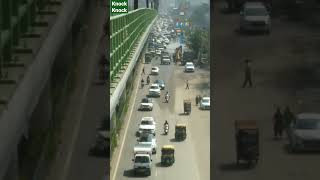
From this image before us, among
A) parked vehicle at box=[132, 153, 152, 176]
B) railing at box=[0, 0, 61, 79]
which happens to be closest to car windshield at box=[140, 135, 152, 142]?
parked vehicle at box=[132, 153, 152, 176]

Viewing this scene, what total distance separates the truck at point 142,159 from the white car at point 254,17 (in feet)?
3.01

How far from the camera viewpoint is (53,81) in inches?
129

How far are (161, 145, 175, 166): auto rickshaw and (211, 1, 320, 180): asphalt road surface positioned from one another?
24 cm

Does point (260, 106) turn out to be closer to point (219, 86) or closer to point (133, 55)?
point (219, 86)

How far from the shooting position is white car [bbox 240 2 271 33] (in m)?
3.31

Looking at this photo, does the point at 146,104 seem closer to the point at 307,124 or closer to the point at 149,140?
the point at 149,140

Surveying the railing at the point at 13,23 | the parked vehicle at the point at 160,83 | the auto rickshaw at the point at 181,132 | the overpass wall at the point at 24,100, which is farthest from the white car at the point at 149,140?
the railing at the point at 13,23

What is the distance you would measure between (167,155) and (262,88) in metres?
0.70

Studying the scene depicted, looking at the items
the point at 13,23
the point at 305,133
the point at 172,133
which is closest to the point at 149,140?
the point at 172,133

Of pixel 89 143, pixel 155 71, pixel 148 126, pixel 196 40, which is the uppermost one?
pixel 196 40

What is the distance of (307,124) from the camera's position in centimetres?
328

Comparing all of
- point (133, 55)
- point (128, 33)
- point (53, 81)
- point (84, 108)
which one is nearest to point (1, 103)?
point (53, 81)

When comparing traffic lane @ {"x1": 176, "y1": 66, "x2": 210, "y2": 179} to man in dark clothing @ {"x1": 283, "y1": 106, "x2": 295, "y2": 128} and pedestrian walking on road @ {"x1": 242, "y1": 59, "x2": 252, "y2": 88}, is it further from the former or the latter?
man in dark clothing @ {"x1": 283, "y1": 106, "x2": 295, "y2": 128}

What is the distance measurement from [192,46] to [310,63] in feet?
2.28
